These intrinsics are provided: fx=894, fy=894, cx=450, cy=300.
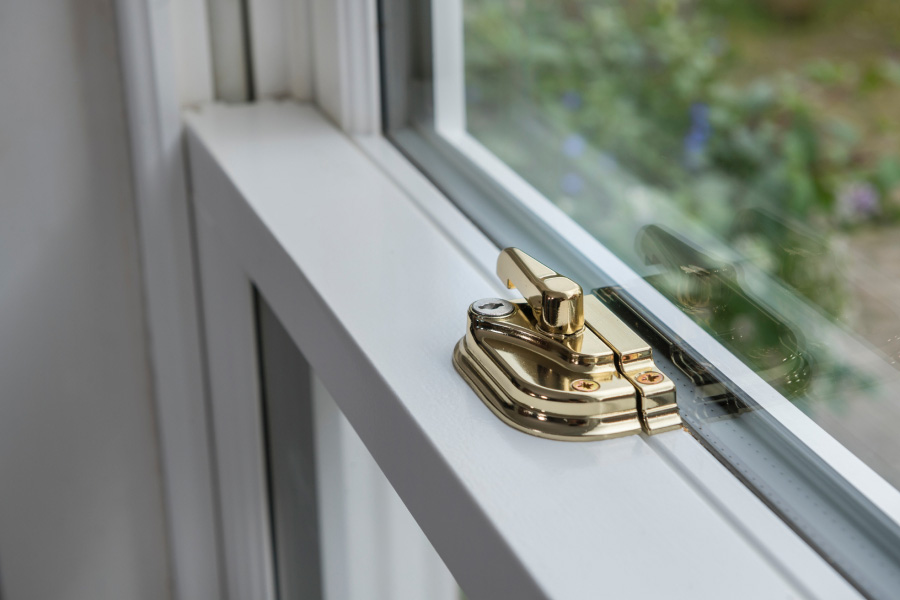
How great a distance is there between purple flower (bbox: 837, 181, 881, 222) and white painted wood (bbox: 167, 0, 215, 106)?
594 millimetres

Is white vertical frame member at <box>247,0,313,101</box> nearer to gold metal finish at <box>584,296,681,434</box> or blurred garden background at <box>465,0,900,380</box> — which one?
blurred garden background at <box>465,0,900,380</box>

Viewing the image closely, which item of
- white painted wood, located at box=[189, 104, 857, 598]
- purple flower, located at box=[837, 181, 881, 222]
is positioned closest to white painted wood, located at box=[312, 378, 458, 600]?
white painted wood, located at box=[189, 104, 857, 598]

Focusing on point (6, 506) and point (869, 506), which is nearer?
point (869, 506)

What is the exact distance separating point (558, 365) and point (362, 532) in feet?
0.82

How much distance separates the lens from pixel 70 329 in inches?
34.7

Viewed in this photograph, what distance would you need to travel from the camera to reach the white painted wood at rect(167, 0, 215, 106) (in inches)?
31.2

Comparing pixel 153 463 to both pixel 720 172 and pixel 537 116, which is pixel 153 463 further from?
pixel 720 172

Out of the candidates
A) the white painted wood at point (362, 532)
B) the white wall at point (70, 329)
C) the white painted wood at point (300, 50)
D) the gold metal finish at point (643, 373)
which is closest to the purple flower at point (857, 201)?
the gold metal finish at point (643, 373)

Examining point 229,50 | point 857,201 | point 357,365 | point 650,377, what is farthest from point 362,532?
point 229,50

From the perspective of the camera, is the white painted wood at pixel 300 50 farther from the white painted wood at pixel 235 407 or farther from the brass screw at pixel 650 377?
the brass screw at pixel 650 377

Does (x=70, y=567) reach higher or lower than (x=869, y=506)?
lower

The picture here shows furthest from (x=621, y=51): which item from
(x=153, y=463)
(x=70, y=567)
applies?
(x=70, y=567)

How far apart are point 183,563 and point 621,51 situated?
2.31 feet

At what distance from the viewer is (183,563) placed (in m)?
0.96
